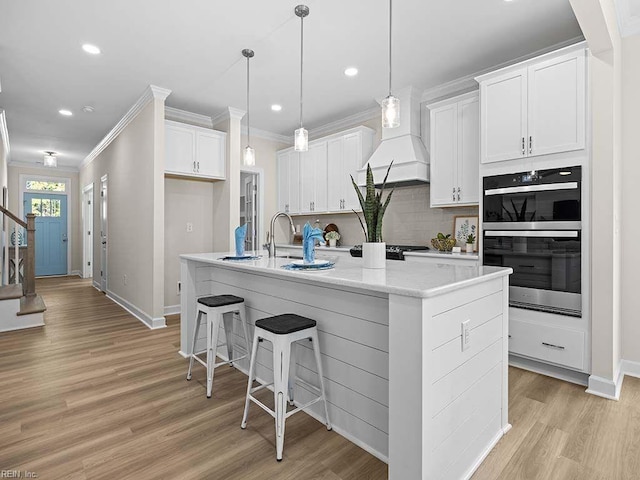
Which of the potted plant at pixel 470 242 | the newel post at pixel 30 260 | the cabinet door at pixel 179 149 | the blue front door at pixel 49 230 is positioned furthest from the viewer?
the blue front door at pixel 49 230

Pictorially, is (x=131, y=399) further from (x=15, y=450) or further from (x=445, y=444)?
(x=445, y=444)

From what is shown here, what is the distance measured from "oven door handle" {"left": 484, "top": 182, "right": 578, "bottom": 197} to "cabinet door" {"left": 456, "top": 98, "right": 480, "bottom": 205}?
1.13 feet

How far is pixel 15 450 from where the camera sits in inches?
75.3

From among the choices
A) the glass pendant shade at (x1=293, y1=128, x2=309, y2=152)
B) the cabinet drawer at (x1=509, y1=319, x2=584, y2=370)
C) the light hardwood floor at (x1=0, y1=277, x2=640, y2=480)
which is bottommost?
the light hardwood floor at (x1=0, y1=277, x2=640, y2=480)

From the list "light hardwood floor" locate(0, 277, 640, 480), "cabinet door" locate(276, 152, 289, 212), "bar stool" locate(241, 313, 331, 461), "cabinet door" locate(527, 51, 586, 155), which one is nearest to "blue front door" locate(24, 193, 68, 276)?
"cabinet door" locate(276, 152, 289, 212)

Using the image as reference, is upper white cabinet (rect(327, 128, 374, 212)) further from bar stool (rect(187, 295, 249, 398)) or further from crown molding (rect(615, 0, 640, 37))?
crown molding (rect(615, 0, 640, 37))

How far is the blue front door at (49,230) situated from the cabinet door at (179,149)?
610 cm

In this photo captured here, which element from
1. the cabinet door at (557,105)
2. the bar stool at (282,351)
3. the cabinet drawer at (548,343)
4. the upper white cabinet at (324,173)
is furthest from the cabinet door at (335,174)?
the bar stool at (282,351)

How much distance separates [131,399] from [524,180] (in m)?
3.40

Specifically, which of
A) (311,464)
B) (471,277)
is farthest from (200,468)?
(471,277)

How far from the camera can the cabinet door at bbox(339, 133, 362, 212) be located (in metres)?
4.75

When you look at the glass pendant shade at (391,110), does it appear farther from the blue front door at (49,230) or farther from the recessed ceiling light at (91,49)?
the blue front door at (49,230)

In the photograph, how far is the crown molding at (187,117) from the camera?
4.85m

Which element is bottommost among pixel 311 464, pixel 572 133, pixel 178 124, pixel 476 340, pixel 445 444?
pixel 311 464
